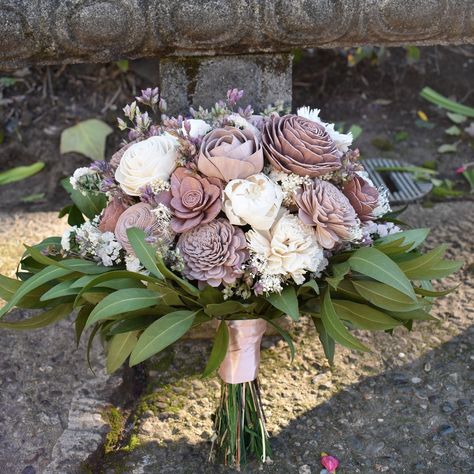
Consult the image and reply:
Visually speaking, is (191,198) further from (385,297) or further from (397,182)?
(397,182)

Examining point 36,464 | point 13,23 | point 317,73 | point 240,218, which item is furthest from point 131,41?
point 317,73

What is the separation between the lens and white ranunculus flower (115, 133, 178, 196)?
1629 mm

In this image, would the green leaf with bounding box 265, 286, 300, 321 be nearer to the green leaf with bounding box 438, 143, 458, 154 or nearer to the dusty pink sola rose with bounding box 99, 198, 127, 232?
the dusty pink sola rose with bounding box 99, 198, 127, 232

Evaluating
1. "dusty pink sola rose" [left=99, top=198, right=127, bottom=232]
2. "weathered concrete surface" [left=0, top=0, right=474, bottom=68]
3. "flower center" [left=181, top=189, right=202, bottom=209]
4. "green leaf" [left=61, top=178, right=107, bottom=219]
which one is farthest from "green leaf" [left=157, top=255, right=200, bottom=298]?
"weathered concrete surface" [left=0, top=0, right=474, bottom=68]

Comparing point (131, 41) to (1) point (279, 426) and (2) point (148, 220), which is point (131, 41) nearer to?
(2) point (148, 220)

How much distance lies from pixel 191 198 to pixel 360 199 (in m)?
0.41

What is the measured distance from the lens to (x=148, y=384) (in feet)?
7.34

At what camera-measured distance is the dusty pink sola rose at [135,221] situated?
5.34ft

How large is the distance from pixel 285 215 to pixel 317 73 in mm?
2518

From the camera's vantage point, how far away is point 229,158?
1.54 metres

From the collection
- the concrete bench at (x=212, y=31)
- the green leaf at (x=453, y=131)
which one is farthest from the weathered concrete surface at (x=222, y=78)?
the green leaf at (x=453, y=131)

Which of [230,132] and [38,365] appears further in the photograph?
[38,365]

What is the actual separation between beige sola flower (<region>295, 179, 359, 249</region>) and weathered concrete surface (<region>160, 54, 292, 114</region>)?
67 cm

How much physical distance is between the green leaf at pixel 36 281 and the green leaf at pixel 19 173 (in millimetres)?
1813
